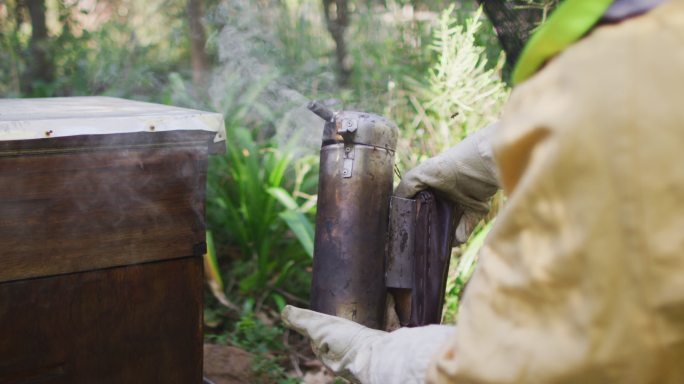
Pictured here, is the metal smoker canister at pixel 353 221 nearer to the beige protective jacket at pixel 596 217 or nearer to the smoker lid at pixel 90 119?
the smoker lid at pixel 90 119

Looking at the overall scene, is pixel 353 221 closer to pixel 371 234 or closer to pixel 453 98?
pixel 371 234

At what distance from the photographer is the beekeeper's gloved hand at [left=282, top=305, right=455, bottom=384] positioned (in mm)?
1318

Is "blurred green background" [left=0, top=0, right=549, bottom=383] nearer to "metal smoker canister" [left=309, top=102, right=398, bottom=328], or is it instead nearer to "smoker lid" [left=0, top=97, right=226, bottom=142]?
"metal smoker canister" [left=309, top=102, right=398, bottom=328]

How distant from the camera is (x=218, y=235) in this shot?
376cm

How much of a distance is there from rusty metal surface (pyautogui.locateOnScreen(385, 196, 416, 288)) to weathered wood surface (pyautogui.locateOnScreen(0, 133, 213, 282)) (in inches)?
21.3

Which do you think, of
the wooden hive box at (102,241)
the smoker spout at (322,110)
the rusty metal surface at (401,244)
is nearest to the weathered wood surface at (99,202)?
the wooden hive box at (102,241)

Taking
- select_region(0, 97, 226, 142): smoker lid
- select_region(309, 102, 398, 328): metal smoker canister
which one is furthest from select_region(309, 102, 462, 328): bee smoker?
select_region(0, 97, 226, 142): smoker lid

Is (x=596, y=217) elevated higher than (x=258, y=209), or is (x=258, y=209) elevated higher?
(x=596, y=217)

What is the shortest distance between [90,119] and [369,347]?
0.89 meters

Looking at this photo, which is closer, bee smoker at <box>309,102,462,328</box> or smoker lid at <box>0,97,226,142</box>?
smoker lid at <box>0,97,226,142</box>

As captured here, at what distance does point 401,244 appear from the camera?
1.90 m

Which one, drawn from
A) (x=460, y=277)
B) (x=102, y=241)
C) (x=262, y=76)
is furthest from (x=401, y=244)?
(x=262, y=76)

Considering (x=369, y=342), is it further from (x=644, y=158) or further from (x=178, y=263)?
(x=644, y=158)

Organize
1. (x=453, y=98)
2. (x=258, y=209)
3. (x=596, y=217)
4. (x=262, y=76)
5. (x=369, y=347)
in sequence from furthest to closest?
(x=258, y=209) → (x=262, y=76) → (x=453, y=98) → (x=369, y=347) → (x=596, y=217)
